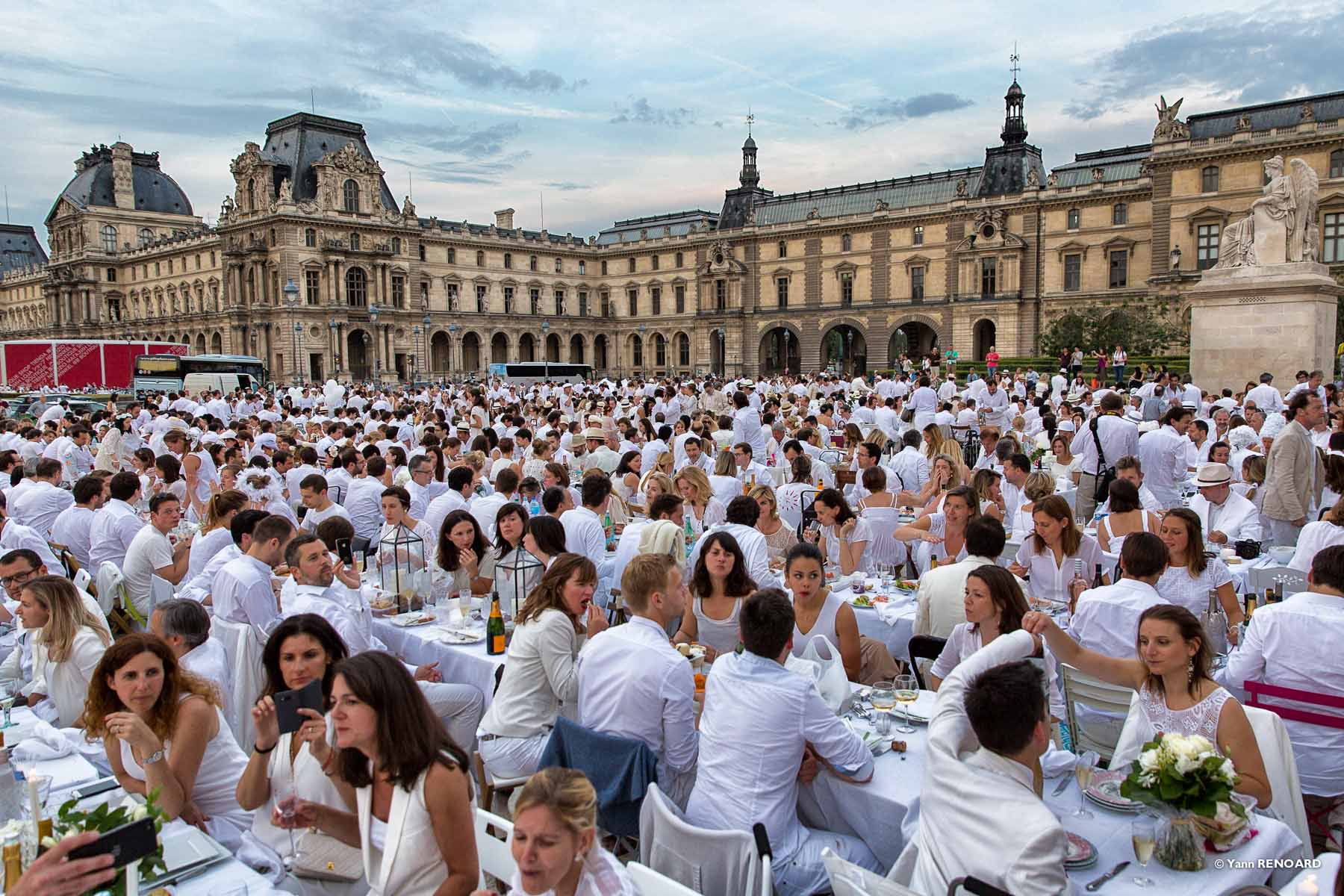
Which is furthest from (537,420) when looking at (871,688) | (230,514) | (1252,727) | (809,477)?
(1252,727)

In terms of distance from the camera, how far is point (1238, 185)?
44.2 metres

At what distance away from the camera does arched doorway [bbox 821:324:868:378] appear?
66.4 m

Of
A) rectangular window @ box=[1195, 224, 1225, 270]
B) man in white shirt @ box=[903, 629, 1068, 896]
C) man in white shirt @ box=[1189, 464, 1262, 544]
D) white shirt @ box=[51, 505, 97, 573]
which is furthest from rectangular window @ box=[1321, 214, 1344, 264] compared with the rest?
white shirt @ box=[51, 505, 97, 573]

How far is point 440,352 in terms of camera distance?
69438 millimetres

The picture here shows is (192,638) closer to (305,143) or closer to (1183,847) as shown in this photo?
(1183,847)

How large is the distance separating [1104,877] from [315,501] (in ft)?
25.3

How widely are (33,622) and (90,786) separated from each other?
1417mm

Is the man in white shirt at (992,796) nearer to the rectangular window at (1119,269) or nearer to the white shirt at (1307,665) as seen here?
the white shirt at (1307,665)

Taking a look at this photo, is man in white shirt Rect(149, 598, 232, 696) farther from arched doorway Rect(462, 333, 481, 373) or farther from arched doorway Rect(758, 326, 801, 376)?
arched doorway Rect(462, 333, 481, 373)

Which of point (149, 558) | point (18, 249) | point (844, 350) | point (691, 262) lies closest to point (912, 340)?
point (844, 350)

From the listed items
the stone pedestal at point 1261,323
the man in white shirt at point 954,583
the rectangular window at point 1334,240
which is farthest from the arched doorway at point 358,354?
the man in white shirt at point 954,583

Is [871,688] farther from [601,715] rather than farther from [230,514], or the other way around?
[230,514]

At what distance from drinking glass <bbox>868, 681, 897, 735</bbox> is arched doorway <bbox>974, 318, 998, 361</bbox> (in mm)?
56530

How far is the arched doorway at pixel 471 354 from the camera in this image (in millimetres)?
71562
